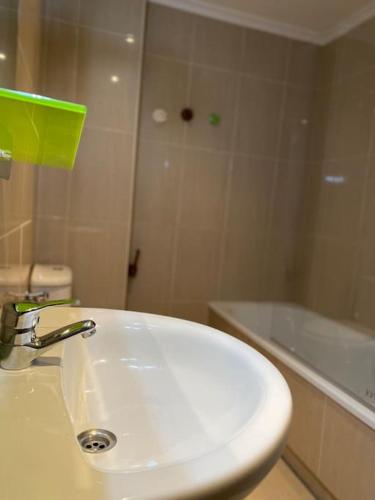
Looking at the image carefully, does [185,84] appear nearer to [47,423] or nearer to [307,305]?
[307,305]

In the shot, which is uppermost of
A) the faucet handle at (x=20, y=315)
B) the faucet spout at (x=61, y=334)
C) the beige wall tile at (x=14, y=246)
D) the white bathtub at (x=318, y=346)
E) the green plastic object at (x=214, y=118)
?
the green plastic object at (x=214, y=118)

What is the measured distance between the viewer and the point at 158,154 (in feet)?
7.24

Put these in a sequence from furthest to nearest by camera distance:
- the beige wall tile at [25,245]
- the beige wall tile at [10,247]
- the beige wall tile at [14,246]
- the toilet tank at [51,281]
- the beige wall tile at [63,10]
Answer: the beige wall tile at [63,10], the toilet tank at [51,281], the beige wall tile at [25,245], the beige wall tile at [14,246], the beige wall tile at [10,247]

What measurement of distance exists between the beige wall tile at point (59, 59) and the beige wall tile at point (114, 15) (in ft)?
0.33

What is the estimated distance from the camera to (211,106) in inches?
88.8

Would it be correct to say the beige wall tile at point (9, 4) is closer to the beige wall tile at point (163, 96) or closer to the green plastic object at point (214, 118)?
the beige wall tile at point (163, 96)

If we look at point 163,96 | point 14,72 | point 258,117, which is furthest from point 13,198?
point 258,117

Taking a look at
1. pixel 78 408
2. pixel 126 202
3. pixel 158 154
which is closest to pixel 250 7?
pixel 158 154

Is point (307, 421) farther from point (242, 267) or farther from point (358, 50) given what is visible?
point (358, 50)

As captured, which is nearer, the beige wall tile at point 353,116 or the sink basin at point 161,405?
the sink basin at point 161,405

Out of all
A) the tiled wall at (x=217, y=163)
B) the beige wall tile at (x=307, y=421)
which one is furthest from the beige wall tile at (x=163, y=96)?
the beige wall tile at (x=307, y=421)

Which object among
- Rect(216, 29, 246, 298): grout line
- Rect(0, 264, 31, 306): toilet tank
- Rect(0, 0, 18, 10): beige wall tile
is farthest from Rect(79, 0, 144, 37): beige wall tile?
Rect(0, 264, 31, 306): toilet tank

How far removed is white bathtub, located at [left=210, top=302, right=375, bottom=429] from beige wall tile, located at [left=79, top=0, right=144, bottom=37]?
164 centimetres

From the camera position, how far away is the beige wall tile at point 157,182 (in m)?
2.19
